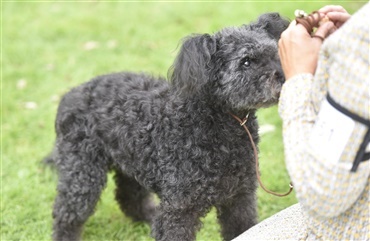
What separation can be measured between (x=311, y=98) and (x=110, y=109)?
1693 millimetres

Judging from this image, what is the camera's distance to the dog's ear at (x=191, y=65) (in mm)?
2602

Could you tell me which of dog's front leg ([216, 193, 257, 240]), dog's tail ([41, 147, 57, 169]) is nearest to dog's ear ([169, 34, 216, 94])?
dog's front leg ([216, 193, 257, 240])

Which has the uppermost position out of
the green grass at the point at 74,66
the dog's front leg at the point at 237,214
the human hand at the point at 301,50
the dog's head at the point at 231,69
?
the human hand at the point at 301,50

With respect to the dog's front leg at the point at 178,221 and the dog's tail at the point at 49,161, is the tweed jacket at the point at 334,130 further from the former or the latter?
the dog's tail at the point at 49,161

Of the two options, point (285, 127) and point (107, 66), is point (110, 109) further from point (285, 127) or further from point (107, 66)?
point (107, 66)

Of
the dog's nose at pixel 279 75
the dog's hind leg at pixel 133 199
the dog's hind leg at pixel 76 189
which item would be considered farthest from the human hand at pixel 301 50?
the dog's hind leg at pixel 133 199

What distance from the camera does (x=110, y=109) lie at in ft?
11.0

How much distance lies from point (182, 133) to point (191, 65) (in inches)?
20.6

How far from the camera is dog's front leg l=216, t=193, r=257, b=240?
3.32 meters

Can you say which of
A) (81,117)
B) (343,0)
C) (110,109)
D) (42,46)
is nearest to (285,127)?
(110,109)

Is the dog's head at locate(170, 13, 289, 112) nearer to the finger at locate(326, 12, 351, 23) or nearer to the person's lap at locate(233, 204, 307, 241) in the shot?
the finger at locate(326, 12, 351, 23)

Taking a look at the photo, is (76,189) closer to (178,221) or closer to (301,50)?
(178,221)

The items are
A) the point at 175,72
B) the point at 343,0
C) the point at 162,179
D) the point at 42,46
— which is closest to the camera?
the point at 175,72

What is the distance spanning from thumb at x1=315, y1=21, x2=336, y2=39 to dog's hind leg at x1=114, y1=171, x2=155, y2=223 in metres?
2.33
